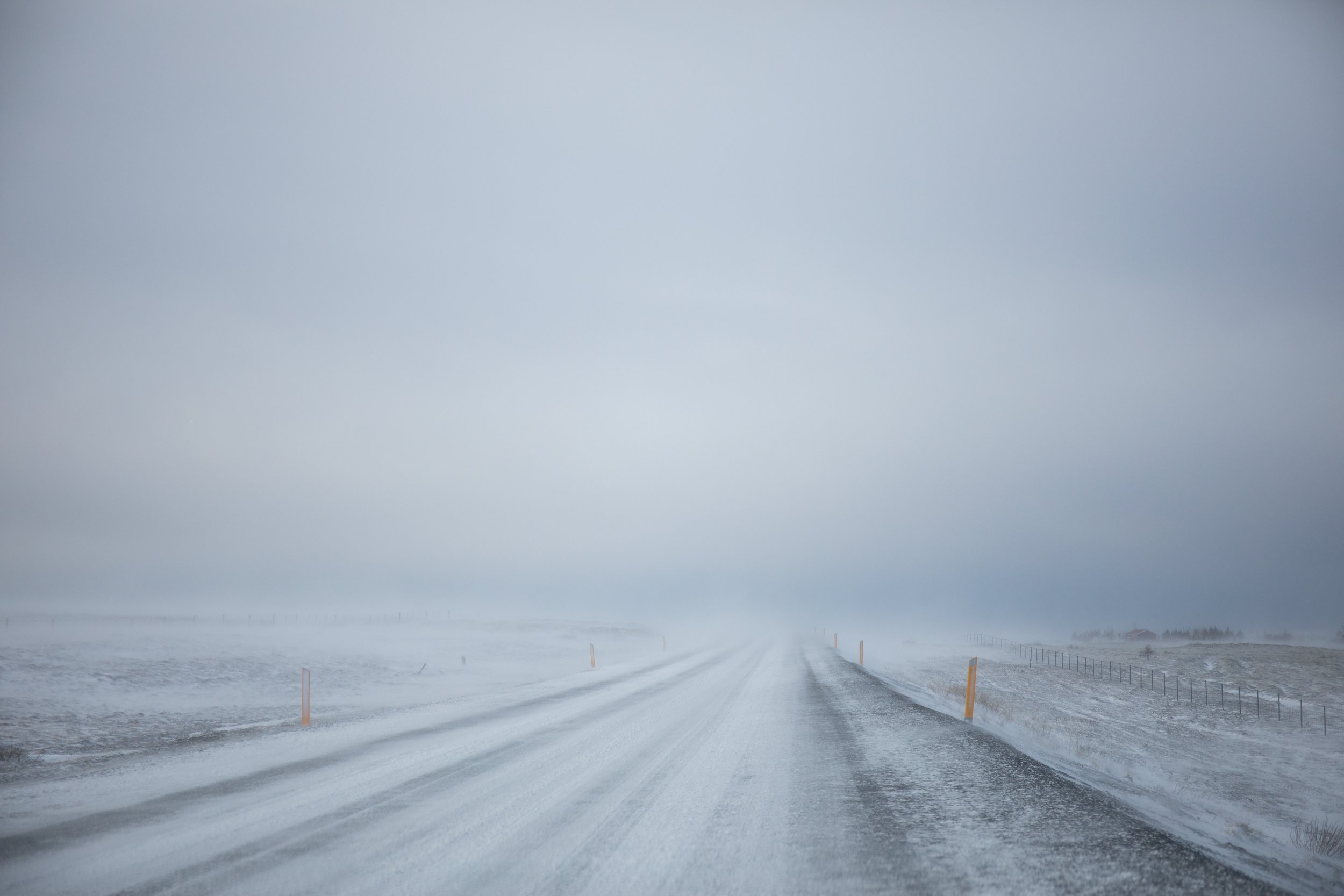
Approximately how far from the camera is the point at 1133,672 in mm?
41125

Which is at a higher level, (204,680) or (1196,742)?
(204,680)

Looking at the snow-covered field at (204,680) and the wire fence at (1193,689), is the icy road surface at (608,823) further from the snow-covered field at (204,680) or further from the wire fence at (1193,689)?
the wire fence at (1193,689)

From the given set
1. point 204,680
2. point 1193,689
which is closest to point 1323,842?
point 204,680

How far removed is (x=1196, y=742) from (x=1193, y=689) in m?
17.0

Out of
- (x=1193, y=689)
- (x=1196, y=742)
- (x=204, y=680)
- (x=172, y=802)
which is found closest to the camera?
(x=172, y=802)

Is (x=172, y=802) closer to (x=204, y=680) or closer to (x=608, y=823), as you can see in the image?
(x=608, y=823)

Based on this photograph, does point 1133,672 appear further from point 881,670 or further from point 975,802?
point 975,802

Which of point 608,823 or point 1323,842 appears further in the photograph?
point 1323,842

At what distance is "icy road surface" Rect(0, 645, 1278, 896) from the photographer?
5012 millimetres

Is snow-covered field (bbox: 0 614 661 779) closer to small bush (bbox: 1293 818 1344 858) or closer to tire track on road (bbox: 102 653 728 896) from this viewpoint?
tire track on road (bbox: 102 653 728 896)

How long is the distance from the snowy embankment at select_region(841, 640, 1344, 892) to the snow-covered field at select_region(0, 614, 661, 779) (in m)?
14.5

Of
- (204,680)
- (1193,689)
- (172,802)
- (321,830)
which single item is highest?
(321,830)

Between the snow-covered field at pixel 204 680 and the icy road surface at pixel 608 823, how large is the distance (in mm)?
4626

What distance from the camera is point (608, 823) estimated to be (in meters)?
6.42
